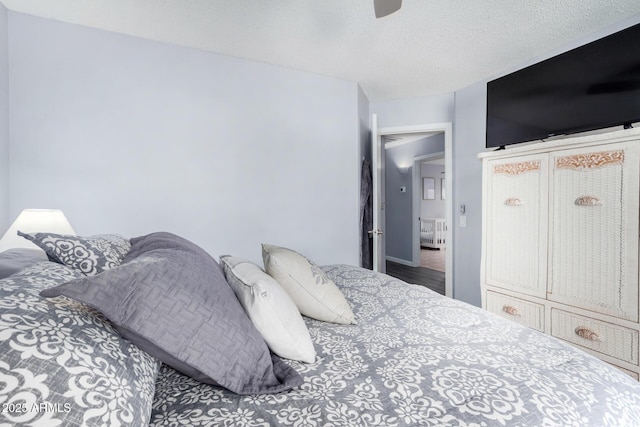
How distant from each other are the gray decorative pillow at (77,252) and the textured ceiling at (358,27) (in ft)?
5.58

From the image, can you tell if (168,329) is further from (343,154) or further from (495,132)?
(495,132)

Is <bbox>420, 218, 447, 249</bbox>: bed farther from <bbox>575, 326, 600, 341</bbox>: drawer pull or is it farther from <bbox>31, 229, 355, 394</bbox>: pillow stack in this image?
<bbox>31, 229, 355, 394</bbox>: pillow stack

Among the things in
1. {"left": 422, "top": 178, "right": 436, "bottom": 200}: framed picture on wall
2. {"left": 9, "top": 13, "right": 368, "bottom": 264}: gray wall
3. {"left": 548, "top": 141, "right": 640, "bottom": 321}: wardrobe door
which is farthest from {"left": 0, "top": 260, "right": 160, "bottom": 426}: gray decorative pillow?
{"left": 422, "top": 178, "right": 436, "bottom": 200}: framed picture on wall

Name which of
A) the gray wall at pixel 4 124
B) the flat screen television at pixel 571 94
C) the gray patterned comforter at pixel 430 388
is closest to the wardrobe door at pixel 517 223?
the flat screen television at pixel 571 94

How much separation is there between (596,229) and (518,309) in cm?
72

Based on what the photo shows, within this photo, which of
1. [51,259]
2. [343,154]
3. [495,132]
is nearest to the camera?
[51,259]

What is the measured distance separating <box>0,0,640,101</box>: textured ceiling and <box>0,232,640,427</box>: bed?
1.77 m

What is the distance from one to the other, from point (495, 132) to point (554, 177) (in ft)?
2.85

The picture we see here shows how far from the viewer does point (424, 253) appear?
24.0 feet

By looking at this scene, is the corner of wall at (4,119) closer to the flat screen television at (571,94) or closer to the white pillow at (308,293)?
the white pillow at (308,293)

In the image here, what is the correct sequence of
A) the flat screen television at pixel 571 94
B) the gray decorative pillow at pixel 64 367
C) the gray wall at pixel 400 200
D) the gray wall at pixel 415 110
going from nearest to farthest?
the gray decorative pillow at pixel 64 367
the flat screen television at pixel 571 94
the gray wall at pixel 415 110
the gray wall at pixel 400 200

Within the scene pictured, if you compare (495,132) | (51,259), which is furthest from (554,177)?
(51,259)

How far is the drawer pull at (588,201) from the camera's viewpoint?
63.8 inches

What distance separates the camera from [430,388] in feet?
2.40
